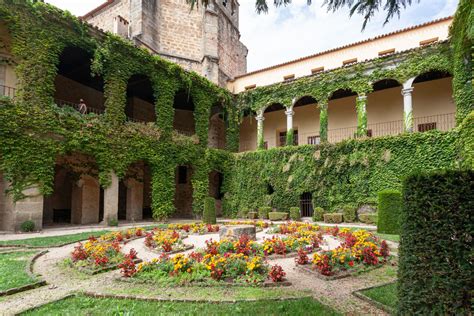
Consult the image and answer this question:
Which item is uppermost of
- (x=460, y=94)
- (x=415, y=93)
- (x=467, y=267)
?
(x=415, y=93)

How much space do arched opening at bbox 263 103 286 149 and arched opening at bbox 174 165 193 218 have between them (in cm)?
680

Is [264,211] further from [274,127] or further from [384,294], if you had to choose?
[384,294]

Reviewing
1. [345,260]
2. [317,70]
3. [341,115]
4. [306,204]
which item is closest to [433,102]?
[341,115]

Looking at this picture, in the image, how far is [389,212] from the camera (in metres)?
11.3

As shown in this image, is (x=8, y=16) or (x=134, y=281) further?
(x=8, y=16)

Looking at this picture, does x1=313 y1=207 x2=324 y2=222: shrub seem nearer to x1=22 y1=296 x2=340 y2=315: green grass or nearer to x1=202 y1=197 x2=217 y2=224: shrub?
x1=202 y1=197 x2=217 y2=224: shrub

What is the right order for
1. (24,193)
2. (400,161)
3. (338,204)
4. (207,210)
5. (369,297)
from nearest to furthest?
(369,297) < (24,193) < (207,210) < (400,161) < (338,204)

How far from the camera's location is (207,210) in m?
14.3

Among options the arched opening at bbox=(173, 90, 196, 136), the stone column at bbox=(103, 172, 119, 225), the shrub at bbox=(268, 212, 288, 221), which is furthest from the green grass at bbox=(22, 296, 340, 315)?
the arched opening at bbox=(173, 90, 196, 136)

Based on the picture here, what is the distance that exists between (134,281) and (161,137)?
1354 centimetres

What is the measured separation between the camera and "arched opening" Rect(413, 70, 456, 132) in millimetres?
17469

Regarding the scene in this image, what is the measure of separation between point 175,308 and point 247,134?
21.8m

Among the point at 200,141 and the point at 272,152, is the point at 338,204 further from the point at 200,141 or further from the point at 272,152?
the point at 200,141

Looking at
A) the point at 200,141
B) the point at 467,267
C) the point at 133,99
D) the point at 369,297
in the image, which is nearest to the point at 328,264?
the point at 369,297
